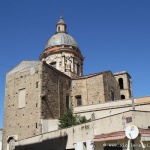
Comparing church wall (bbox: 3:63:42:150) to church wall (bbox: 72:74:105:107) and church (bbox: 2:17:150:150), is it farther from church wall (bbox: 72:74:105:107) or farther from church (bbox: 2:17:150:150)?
church wall (bbox: 72:74:105:107)

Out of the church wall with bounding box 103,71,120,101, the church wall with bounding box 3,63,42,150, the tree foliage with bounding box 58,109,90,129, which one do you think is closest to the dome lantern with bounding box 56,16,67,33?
the church wall with bounding box 103,71,120,101

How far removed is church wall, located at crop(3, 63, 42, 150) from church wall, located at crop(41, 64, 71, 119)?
656 mm

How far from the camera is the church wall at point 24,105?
28.2 meters

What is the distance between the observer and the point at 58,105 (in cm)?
3062

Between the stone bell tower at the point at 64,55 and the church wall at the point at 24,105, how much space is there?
8271mm

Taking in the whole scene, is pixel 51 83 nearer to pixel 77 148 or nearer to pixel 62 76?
pixel 62 76

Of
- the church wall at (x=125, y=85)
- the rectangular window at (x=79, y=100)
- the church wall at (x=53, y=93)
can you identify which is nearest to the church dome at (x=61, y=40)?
the church wall at (x=125, y=85)

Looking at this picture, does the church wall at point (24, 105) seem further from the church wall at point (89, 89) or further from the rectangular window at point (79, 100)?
the rectangular window at point (79, 100)

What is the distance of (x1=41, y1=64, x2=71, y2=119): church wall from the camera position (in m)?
28.9

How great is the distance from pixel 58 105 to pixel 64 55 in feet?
33.8

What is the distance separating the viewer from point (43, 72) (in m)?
29.7

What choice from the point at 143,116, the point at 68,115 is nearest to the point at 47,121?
the point at 68,115

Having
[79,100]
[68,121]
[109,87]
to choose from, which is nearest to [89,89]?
[79,100]

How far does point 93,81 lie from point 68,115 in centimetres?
776
